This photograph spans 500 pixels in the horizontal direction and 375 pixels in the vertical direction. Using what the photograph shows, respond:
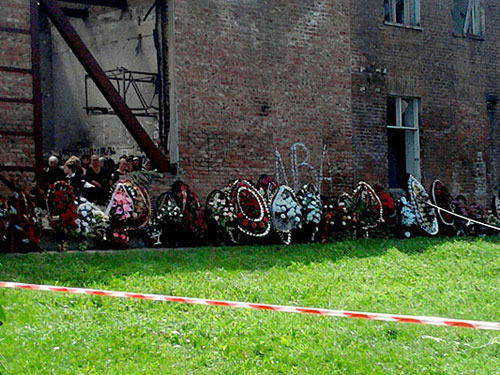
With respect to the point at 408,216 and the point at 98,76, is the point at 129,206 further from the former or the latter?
the point at 408,216

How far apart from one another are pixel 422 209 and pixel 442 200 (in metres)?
1.16

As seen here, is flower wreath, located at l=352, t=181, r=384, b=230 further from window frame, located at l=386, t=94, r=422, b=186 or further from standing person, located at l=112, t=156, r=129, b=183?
standing person, located at l=112, t=156, r=129, b=183

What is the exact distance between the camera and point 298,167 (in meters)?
17.2

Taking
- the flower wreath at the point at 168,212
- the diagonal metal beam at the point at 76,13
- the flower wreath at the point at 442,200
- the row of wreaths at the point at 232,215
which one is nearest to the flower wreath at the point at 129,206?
A: the row of wreaths at the point at 232,215

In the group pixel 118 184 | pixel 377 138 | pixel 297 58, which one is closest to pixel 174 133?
pixel 118 184

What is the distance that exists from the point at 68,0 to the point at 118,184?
571 centimetres

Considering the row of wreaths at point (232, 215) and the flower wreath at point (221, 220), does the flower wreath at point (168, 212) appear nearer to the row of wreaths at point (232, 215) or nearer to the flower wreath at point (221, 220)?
the row of wreaths at point (232, 215)

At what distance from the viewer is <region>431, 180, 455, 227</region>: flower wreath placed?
739 inches

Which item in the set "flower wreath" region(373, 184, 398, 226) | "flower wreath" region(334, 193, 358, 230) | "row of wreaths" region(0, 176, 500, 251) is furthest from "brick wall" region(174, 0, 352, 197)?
"flower wreath" region(334, 193, 358, 230)

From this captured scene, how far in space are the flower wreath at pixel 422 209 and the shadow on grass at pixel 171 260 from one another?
7.64 feet

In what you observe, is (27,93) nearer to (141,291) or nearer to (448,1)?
(141,291)

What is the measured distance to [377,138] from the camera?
18844 mm

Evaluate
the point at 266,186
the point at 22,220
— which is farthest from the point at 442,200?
the point at 22,220

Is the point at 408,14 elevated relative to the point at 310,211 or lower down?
elevated
